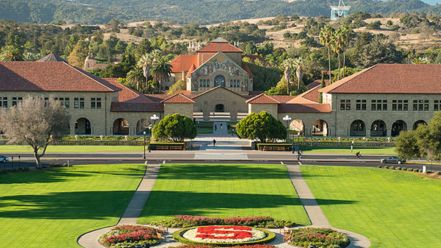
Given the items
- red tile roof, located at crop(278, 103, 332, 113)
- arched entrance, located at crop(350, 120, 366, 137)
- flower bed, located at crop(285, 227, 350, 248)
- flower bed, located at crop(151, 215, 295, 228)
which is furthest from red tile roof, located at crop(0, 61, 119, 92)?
flower bed, located at crop(285, 227, 350, 248)

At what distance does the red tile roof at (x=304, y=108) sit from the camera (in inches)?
4825

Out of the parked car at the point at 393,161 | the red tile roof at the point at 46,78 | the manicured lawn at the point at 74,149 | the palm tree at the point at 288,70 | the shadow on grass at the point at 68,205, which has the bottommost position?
the shadow on grass at the point at 68,205

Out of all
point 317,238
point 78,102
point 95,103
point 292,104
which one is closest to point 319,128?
point 292,104

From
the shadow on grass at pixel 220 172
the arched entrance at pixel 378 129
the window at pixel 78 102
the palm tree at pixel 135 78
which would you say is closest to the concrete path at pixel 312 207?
the shadow on grass at pixel 220 172

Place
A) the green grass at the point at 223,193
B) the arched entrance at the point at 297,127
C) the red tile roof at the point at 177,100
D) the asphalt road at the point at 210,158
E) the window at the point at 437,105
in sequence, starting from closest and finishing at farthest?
1. the green grass at the point at 223,193
2. the asphalt road at the point at 210,158
3. the red tile roof at the point at 177,100
4. the window at the point at 437,105
5. the arched entrance at the point at 297,127

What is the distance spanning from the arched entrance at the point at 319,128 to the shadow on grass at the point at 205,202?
53739 mm

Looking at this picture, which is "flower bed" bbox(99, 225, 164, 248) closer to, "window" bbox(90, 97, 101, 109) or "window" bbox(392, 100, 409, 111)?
"window" bbox(90, 97, 101, 109)

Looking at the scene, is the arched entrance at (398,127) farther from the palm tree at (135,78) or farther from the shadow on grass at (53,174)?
the palm tree at (135,78)

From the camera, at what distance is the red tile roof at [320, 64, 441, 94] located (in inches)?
4813

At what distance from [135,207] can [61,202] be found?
5.83 m

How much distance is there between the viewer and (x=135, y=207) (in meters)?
67.4

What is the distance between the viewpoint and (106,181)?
8006cm

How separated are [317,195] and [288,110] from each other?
163 ft

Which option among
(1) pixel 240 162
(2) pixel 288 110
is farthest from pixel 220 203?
(2) pixel 288 110
